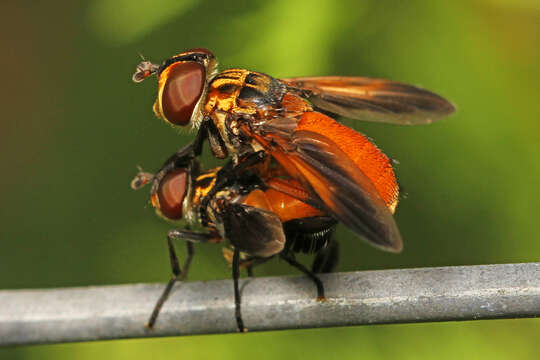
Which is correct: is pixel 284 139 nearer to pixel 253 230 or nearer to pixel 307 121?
pixel 307 121

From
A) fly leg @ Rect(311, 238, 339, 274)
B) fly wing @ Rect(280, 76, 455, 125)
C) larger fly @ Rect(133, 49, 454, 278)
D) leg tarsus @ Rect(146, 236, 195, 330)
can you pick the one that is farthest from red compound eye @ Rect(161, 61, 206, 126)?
fly leg @ Rect(311, 238, 339, 274)

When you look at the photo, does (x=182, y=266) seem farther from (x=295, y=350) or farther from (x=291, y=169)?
(x=291, y=169)

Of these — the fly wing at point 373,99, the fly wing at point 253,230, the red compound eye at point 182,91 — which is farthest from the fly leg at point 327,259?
the red compound eye at point 182,91

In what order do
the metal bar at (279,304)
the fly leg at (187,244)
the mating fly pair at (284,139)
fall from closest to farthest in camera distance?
the metal bar at (279,304)
the mating fly pair at (284,139)
the fly leg at (187,244)

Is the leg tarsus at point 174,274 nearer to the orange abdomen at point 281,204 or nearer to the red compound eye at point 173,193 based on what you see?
the red compound eye at point 173,193

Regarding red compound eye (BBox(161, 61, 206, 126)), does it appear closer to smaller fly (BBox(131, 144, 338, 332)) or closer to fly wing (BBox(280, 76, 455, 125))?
smaller fly (BBox(131, 144, 338, 332))

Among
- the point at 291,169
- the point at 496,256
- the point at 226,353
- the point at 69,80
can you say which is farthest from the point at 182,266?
the point at 69,80
